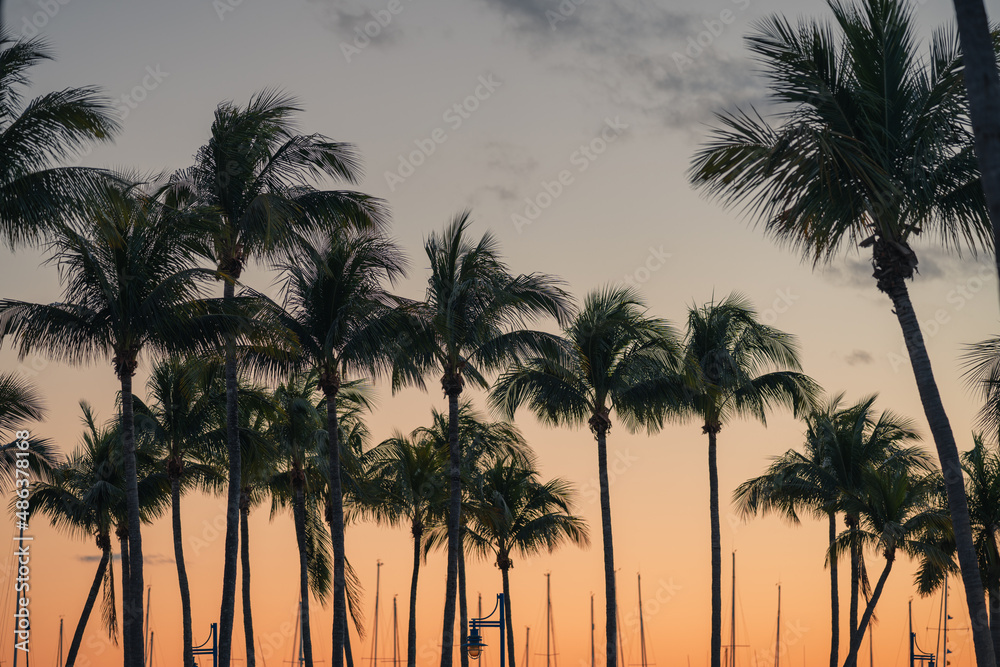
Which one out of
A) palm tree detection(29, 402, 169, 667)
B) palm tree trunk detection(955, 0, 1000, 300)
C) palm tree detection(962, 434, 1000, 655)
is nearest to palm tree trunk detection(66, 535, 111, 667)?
palm tree detection(29, 402, 169, 667)

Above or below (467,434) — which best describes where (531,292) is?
above

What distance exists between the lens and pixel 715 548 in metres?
34.2

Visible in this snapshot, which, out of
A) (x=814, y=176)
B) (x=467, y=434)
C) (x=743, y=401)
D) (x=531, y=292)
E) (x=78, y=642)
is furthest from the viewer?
(x=467, y=434)

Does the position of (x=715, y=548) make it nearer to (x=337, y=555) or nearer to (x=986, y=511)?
(x=986, y=511)

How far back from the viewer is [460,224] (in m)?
28.2

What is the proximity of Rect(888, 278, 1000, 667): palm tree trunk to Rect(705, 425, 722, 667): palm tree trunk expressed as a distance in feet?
62.1

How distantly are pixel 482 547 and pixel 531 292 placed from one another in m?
19.0

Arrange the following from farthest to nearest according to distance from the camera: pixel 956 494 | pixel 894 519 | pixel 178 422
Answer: pixel 894 519
pixel 178 422
pixel 956 494

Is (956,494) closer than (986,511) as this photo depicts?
Yes

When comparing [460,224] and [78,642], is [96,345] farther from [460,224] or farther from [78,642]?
[78,642]

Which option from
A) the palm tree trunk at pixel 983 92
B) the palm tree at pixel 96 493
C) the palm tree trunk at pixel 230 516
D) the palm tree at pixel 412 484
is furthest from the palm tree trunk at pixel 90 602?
the palm tree trunk at pixel 983 92

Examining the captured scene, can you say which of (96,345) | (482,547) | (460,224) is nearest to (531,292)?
(460,224)

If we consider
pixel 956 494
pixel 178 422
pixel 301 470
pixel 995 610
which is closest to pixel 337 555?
pixel 178 422

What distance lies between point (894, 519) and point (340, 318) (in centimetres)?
2170
